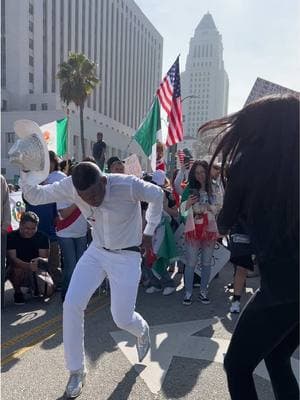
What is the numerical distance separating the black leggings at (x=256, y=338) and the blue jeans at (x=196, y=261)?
3788mm

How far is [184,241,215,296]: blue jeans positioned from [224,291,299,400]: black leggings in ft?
12.4

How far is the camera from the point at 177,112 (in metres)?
9.12

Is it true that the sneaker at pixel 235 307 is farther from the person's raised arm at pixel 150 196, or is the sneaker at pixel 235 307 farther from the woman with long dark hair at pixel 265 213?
the woman with long dark hair at pixel 265 213

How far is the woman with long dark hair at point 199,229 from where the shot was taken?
6.15 m

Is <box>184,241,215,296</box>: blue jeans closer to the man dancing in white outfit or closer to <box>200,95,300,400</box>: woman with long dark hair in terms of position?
the man dancing in white outfit

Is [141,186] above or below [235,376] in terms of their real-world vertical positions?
above

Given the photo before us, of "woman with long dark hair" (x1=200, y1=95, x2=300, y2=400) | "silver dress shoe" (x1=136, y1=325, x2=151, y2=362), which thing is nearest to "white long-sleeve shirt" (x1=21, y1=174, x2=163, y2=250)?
"silver dress shoe" (x1=136, y1=325, x2=151, y2=362)

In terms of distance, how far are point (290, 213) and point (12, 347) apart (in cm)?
343

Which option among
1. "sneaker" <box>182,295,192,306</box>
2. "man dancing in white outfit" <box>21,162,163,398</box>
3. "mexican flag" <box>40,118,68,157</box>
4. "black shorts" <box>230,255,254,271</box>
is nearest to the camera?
"man dancing in white outfit" <box>21,162,163,398</box>

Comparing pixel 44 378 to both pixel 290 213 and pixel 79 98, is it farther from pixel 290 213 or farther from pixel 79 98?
pixel 79 98

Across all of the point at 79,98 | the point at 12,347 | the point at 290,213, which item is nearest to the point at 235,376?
the point at 290,213

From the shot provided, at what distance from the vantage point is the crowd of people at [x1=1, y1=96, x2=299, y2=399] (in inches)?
82.3

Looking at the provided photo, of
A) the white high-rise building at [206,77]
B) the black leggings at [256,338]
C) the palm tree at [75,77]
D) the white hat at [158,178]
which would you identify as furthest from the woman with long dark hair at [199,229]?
the white high-rise building at [206,77]

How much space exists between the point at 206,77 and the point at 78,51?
24.2m
